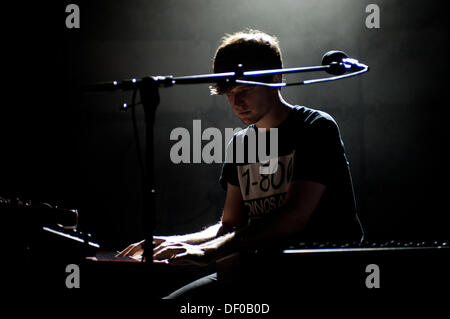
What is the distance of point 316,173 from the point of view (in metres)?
1.80

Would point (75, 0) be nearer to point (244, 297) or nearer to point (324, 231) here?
point (324, 231)

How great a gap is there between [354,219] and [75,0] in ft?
9.99

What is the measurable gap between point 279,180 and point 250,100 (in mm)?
413

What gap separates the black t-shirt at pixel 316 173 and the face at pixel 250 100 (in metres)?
0.14

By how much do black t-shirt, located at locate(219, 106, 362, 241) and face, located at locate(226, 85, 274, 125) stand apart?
14 cm

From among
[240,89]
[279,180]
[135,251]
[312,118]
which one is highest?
[240,89]

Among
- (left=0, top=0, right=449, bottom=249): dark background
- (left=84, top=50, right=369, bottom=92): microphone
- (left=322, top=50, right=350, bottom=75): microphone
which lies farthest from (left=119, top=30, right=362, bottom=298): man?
(left=0, top=0, right=449, bottom=249): dark background

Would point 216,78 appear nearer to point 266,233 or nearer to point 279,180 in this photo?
point 266,233

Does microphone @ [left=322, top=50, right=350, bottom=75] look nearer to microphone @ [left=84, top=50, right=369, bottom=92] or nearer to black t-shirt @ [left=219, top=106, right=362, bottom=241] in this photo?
microphone @ [left=84, top=50, right=369, bottom=92]

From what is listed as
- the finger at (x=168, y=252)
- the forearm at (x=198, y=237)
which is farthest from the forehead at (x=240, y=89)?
the finger at (x=168, y=252)

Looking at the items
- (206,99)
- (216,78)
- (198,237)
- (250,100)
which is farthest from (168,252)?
(206,99)

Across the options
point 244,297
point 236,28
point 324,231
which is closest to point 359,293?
point 244,297

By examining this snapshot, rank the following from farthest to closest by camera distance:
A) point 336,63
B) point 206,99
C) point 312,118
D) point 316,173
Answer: point 206,99 → point 312,118 → point 316,173 → point 336,63

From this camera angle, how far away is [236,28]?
3.76 metres
